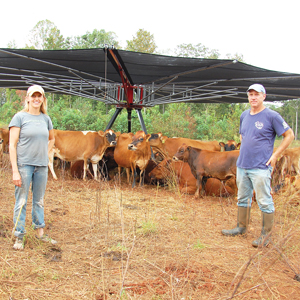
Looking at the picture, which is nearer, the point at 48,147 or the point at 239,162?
the point at 48,147

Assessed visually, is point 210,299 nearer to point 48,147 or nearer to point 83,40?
point 48,147

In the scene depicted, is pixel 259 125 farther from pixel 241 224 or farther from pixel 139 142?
pixel 139 142

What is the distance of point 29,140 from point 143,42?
41.3 m

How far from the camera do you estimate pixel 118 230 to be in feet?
15.2

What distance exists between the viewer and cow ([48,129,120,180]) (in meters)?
9.39

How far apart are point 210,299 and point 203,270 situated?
58cm

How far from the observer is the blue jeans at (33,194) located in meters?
3.82

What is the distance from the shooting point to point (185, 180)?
8.16 meters

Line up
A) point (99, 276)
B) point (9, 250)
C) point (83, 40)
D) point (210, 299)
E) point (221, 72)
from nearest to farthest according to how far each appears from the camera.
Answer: point (210, 299), point (99, 276), point (9, 250), point (221, 72), point (83, 40)

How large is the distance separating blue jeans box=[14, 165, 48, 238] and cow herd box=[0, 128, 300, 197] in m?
3.79

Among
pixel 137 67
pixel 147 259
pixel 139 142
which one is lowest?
pixel 147 259

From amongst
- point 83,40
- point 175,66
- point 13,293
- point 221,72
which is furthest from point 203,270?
point 83,40

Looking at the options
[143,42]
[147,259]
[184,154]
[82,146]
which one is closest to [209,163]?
[184,154]

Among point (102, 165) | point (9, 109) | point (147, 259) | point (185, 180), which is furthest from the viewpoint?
point (9, 109)
